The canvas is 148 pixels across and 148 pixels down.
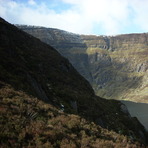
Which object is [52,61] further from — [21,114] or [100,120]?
[21,114]

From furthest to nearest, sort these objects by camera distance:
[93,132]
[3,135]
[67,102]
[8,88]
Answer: [67,102] → [8,88] → [93,132] → [3,135]

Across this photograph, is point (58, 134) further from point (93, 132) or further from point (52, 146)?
point (93, 132)

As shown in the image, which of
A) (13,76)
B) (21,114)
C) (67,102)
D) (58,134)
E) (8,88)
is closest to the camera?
(58,134)

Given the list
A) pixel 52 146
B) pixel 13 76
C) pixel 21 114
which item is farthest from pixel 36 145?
pixel 13 76

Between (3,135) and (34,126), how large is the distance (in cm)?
205

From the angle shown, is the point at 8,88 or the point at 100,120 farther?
the point at 100,120

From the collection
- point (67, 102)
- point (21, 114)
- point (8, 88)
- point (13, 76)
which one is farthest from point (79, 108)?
point (21, 114)

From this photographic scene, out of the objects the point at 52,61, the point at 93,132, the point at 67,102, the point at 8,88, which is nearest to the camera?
the point at 93,132

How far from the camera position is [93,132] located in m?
13.4

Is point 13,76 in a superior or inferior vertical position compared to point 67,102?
superior

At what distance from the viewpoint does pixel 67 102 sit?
91.4 ft

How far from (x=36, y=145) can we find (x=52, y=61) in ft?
133

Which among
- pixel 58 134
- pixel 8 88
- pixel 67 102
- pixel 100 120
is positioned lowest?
pixel 100 120

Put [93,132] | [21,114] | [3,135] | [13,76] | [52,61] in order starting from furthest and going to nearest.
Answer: [52,61] < [13,76] < [93,132] < [21,114] < [3,135]
